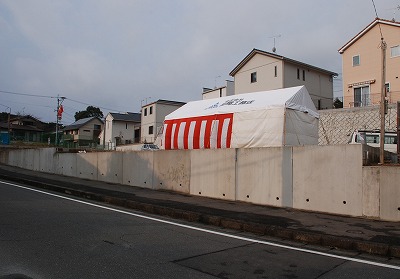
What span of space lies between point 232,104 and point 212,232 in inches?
298

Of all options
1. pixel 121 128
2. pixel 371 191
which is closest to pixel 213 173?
pixel 371 191

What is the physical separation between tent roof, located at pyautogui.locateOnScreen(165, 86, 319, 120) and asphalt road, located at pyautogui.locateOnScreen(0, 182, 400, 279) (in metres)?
6.15

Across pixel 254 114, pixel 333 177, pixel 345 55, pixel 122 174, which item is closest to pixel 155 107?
pixel 345 55

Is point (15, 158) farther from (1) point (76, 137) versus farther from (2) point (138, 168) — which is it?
(1) point (76, 137)

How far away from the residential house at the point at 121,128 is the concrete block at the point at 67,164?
1633 inches

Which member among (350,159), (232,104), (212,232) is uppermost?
(232,104)

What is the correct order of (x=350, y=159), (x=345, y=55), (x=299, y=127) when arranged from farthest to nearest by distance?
(x=345, y=55) < (x=299, y=127) < (x=350, y=159)

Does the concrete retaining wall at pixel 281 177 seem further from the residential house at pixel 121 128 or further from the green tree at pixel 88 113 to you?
the green tree at pixel 88 113

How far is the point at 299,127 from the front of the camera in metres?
13.2

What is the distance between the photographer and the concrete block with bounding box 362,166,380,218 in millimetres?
8820

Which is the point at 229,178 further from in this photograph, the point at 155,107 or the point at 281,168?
the point at 155,107

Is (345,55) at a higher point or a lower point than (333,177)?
higher

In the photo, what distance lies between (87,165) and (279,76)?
25148mm

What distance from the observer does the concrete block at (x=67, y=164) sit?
21822 millimetres
